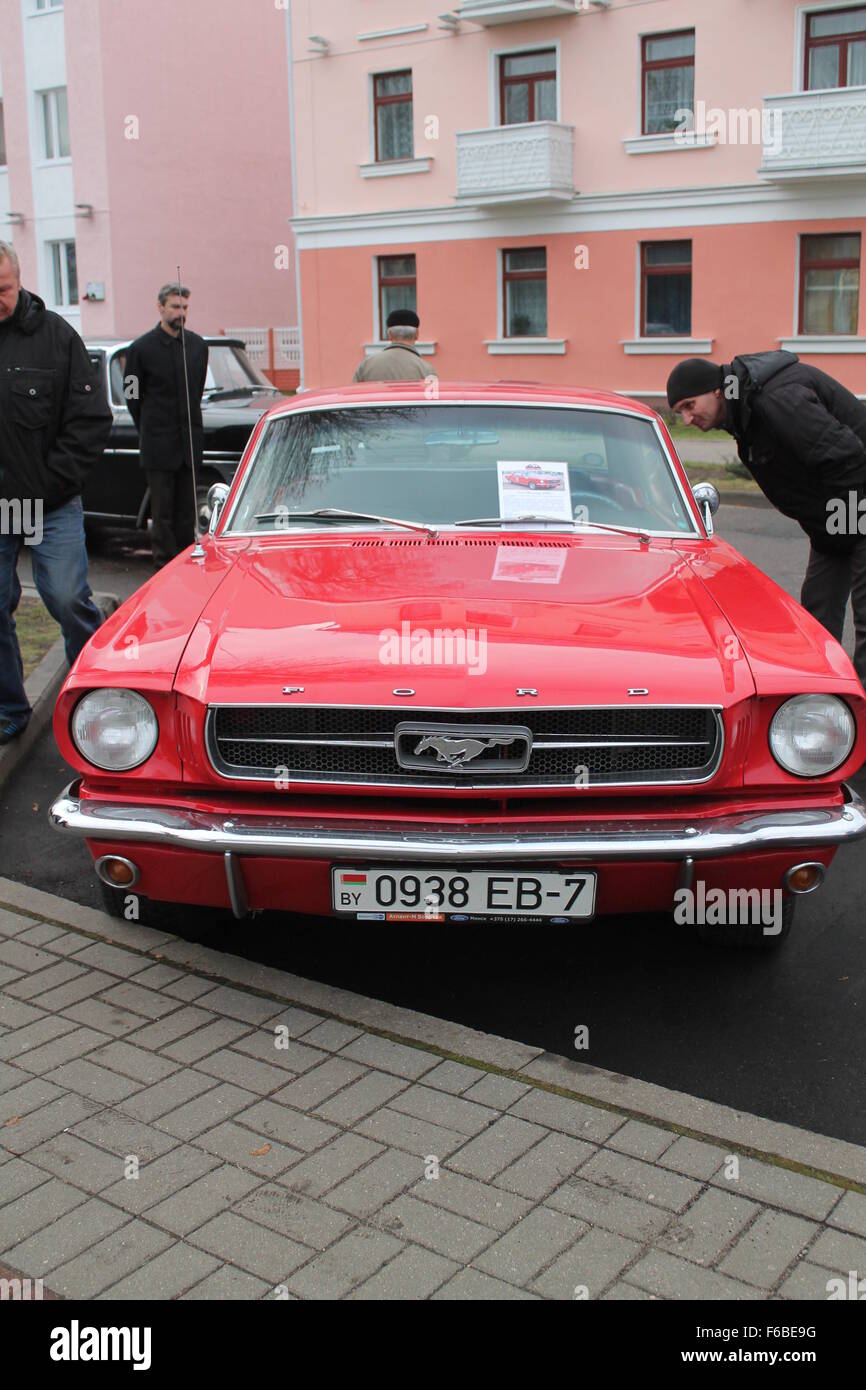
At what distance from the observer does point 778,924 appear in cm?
387

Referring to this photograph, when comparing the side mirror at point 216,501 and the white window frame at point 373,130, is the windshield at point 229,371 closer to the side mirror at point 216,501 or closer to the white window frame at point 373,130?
the side mirror at point 216,501

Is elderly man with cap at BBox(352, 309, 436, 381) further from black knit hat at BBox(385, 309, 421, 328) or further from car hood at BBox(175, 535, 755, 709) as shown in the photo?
car hood at BBox(175, 535, 755, 709)

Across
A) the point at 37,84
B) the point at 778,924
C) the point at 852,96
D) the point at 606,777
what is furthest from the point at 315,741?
the point at 37,84

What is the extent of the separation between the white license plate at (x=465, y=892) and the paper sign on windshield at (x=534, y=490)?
1651mm

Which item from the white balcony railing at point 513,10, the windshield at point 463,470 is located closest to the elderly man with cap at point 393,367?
the windshield at point 463,470

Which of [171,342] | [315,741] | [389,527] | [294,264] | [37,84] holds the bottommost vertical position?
[315,741]

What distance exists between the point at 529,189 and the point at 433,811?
24.6m

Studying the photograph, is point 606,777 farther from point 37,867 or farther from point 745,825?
point 37,867

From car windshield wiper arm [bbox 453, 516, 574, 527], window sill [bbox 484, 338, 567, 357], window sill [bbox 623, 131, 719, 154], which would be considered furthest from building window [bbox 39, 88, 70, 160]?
car windshield wiper arm [bbox 453, 516, 574, 527]

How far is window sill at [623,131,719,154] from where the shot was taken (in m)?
24.6

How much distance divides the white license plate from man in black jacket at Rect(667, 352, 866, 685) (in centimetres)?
252

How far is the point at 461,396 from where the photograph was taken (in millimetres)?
5070

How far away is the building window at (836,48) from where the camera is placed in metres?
23.1

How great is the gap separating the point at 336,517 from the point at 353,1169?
2.38 meters
